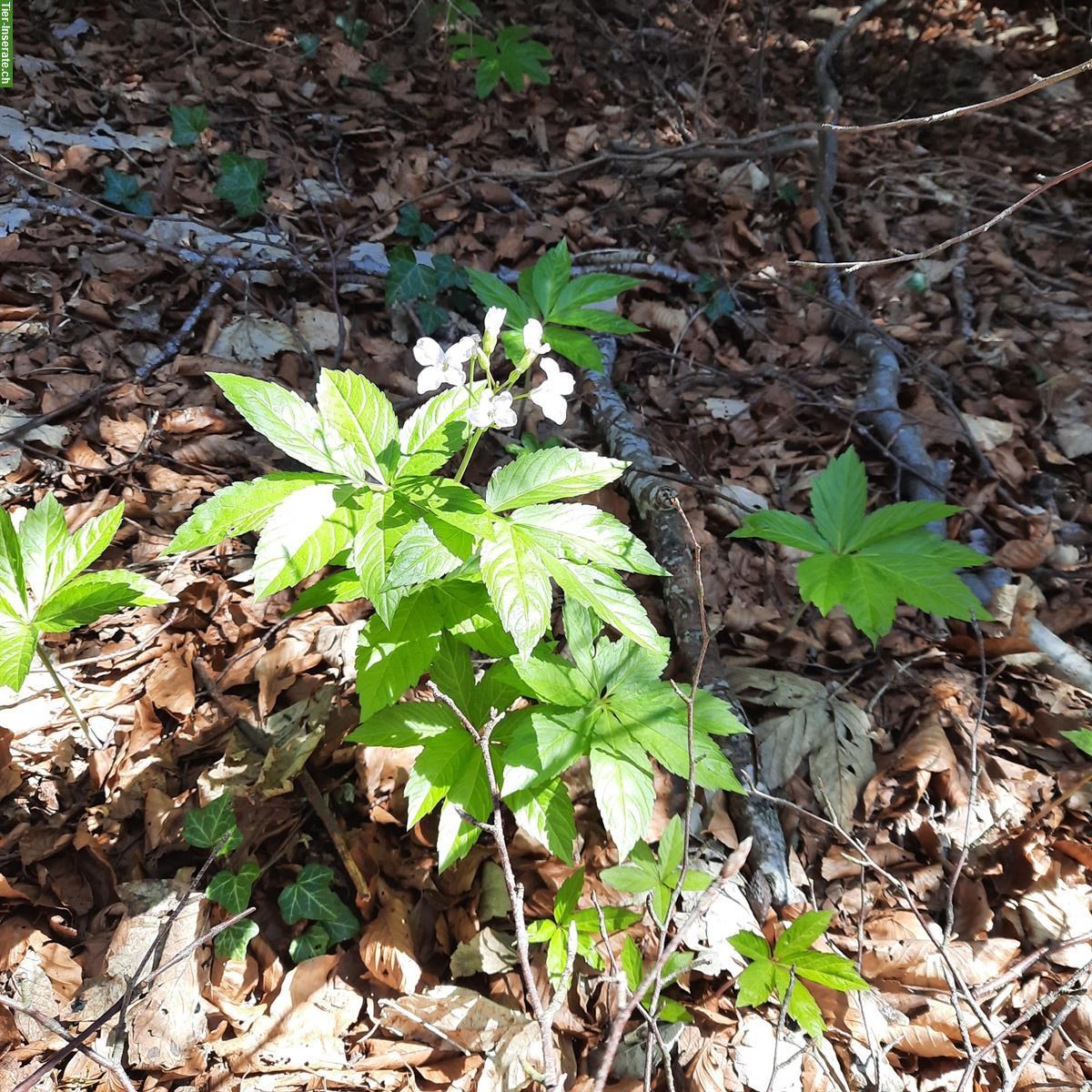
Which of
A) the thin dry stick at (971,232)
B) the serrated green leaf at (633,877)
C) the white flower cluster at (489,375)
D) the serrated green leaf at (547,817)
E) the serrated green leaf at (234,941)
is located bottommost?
the serrated green leaf at (234,941)

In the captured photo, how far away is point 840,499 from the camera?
8.02ft

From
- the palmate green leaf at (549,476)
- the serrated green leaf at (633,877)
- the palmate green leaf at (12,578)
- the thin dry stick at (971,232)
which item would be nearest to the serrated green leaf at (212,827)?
the palmate green leaf at (12,578)

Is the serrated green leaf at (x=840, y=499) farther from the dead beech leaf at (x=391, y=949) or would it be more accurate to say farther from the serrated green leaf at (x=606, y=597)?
the dead beech leaf at (x=391, y=949)

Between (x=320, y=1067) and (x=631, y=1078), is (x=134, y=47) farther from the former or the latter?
(x=631, y=1078)

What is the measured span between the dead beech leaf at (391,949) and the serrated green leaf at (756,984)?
2.64ft

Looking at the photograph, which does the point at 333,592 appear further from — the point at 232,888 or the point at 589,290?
the point at 589,290

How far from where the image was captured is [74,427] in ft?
9.28

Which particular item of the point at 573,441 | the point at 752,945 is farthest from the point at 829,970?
the point at 573,441

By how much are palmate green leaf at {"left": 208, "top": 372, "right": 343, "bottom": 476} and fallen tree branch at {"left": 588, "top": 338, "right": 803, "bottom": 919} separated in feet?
2.59

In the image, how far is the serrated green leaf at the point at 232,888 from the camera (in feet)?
6.06

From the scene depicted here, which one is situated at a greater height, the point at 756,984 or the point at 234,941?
the point at 756,984

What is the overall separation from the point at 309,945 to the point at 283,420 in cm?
136

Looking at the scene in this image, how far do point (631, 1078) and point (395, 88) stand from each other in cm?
576

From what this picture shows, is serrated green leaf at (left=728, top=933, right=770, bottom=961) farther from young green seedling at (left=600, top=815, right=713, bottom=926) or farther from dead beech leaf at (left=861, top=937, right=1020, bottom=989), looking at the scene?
dead beech leaf at (left=861, top=937, right=1020, bottom=989)
